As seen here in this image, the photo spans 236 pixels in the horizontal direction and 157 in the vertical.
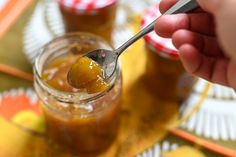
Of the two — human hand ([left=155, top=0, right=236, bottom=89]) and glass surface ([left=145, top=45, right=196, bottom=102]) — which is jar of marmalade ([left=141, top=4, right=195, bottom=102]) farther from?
human hand ([left=155, top=0, right=236, bottom=89])

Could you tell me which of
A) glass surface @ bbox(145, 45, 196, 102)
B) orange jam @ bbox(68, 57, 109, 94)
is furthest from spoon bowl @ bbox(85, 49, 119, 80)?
glass surface @ bbox(145, 45, 196, 102)

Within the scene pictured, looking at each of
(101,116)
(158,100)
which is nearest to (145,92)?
(158,100)

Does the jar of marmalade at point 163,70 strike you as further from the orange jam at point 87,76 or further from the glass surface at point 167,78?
the orange jam at point 87,76

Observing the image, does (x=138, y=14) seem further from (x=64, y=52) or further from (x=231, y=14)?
(x=231, y=14)

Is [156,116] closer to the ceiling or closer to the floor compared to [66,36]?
closer to the floor

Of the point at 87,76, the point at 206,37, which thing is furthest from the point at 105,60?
the point at 206,37

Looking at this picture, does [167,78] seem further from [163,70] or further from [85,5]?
[85,5]
